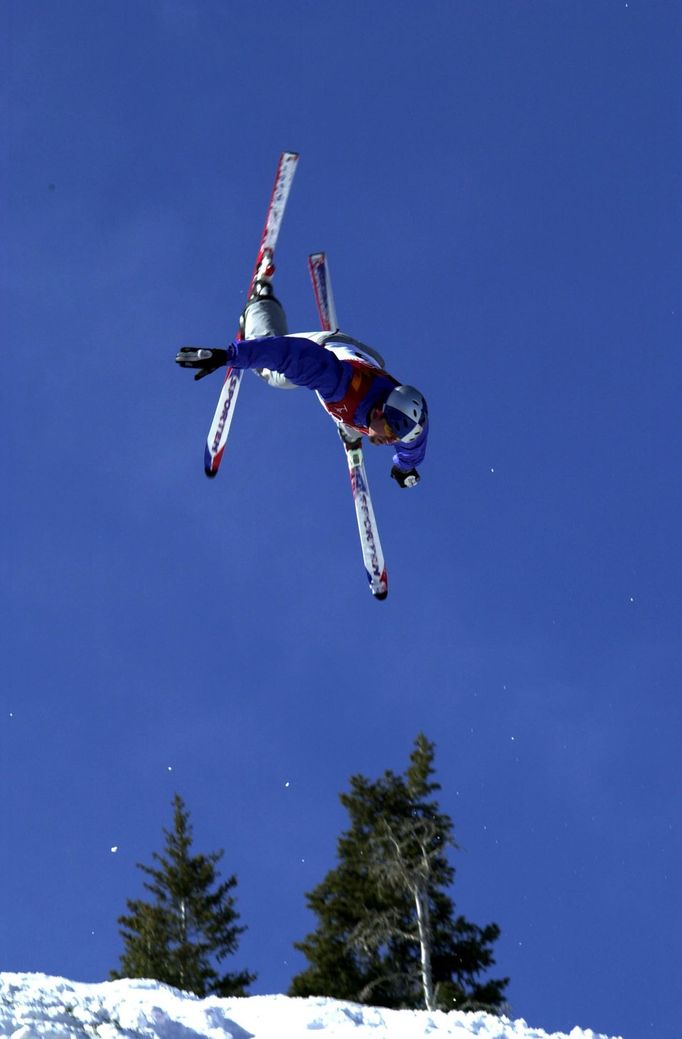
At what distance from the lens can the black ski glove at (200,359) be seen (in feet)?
32.3

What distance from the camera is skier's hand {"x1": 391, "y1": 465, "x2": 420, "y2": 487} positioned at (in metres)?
11.8

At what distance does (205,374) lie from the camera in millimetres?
9930

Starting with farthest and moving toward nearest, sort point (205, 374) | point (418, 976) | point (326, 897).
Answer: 1. point (326, 897)
2. point (418, 976)
3. point (205, 374)

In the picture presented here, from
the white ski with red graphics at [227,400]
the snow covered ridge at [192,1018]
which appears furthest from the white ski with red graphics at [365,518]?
the snow covered ridge at [192,1018]

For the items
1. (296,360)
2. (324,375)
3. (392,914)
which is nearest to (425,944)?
(392,914)

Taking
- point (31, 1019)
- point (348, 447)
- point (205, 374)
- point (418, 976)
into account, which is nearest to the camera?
point (31, 1019)

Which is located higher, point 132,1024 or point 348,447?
point 348,447

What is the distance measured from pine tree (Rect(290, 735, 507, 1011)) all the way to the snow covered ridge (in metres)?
4.24

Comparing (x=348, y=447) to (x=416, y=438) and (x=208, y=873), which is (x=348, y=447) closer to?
(x=416, y=438)

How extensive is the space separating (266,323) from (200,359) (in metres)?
1.53

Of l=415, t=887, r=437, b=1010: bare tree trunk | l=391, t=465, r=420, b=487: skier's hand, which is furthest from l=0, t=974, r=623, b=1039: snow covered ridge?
Answer: l=391, t=465, r=420, b=487: skier's hand

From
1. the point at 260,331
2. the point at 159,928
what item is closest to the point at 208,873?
the point at 159,928

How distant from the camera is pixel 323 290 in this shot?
1375cm

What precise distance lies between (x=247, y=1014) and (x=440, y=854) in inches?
261
